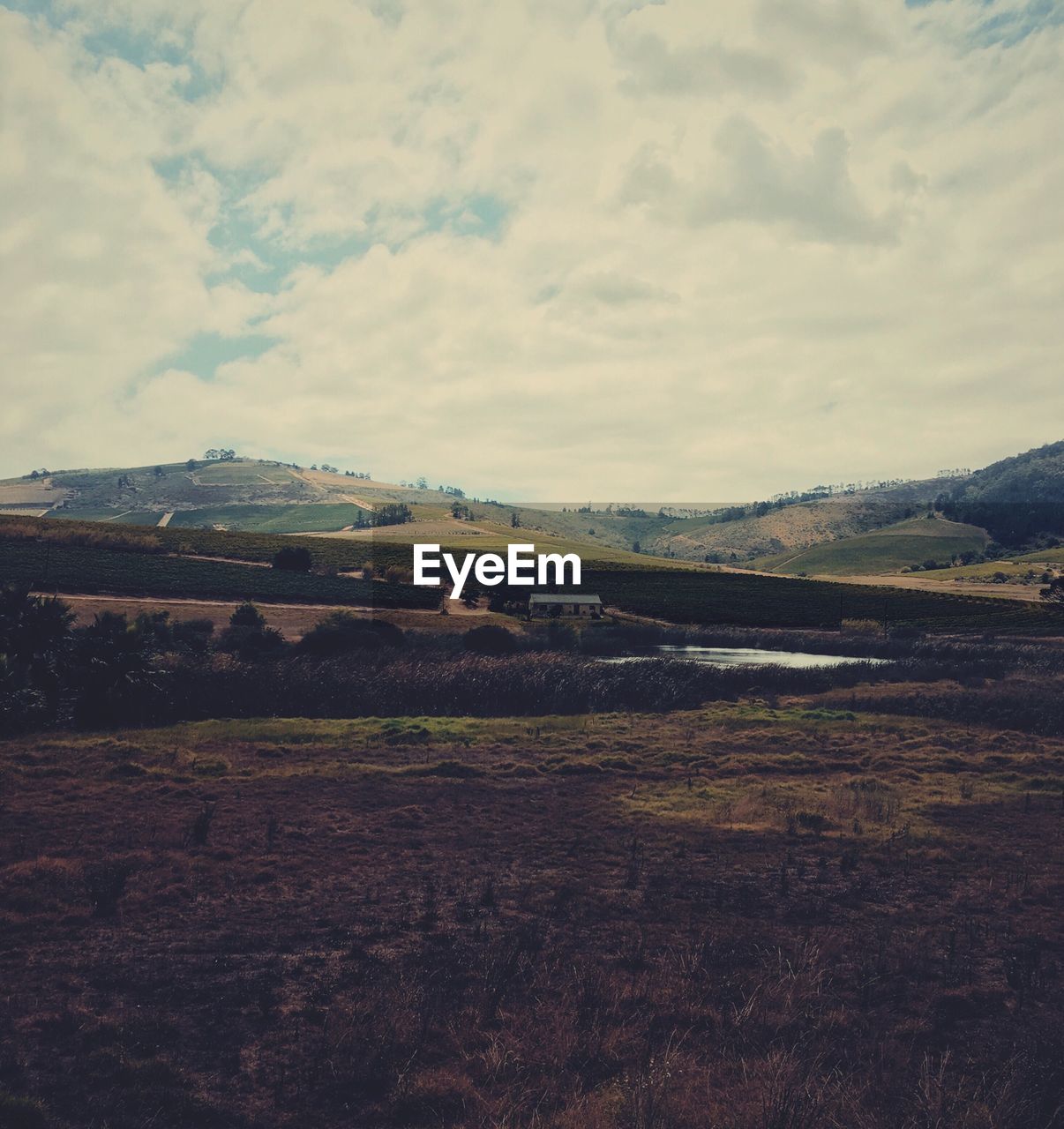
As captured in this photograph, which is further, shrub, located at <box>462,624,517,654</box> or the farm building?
the farm building

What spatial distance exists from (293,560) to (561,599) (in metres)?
35.0

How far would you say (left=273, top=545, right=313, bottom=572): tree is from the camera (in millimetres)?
97875

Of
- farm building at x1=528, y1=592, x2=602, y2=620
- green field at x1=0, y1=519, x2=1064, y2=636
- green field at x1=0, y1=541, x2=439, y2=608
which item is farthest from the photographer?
farm building at x1=528, y1=592, x2=602, y2=620

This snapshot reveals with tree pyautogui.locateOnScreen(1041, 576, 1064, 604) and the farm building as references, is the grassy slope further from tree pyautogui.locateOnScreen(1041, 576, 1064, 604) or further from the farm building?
tree pyautogui.locateOnScreen(1041, 576, 1064, 604)

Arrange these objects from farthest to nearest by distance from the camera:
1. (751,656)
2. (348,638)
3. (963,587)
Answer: (963,587)
(751,656)
(348,638)

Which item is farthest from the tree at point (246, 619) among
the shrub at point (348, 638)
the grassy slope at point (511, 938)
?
the grassy slope at point (511, 938)

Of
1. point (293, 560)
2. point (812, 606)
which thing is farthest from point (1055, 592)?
point (293, 560)

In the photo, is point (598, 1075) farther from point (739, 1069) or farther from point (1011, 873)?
point (1011, 873)

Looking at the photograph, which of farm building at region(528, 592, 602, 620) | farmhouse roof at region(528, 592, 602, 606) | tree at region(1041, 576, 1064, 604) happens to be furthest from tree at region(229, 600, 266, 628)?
tree at region(1041, 576, 1064, 604)

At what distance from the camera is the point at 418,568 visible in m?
103

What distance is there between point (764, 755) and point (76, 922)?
2413 cm

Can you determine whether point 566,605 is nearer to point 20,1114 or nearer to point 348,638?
point 348,638

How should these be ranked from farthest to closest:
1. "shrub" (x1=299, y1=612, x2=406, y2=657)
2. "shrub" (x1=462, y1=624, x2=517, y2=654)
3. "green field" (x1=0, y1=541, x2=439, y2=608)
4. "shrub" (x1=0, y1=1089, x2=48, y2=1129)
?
"green field" (x1=0, y1=541, x2=439, y2=608) → "shrub" (x1=462, y1=624, x2=517, y2=654) → "shrub" (x1=299, y1=612, x2=406, y2=657) → "shrub" (x1=0, y1=1089, x2=48, y2=1129)

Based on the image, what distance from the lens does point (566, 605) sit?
288 feet
